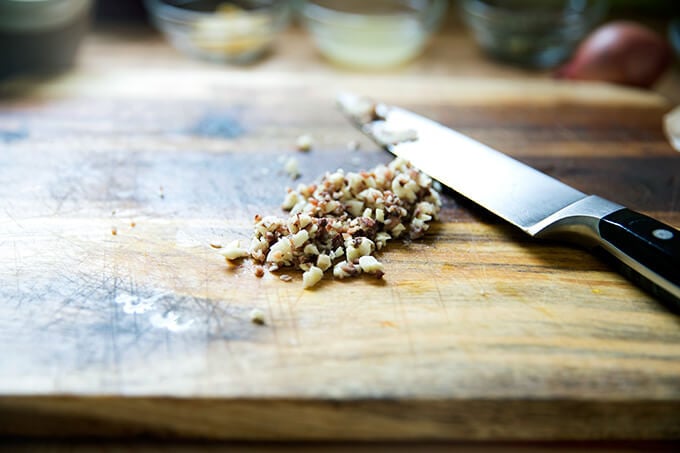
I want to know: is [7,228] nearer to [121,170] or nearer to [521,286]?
[121,170]

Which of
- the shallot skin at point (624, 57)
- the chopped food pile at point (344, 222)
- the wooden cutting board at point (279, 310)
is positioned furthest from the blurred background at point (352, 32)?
the chopped food pile at point (344, 222)

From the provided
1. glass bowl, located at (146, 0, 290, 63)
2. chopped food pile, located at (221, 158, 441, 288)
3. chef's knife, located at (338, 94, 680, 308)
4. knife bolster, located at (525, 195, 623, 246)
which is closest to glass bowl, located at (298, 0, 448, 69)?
glass bowl, located at (146, 0, 290, 63)

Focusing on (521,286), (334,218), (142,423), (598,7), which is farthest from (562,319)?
(598,7)

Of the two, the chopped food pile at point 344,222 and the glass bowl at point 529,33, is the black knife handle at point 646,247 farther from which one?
the glass bowl at point 529,33

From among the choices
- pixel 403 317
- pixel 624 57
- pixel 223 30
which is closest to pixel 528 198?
pixel 403 317

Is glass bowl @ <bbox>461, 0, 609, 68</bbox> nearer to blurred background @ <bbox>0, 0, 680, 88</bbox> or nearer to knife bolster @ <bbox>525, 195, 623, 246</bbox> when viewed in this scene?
blurred background @ <bbox>0, 0, 680, 88</bbox>

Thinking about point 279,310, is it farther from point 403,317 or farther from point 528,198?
point 528,198

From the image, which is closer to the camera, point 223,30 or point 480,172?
point 480,172
